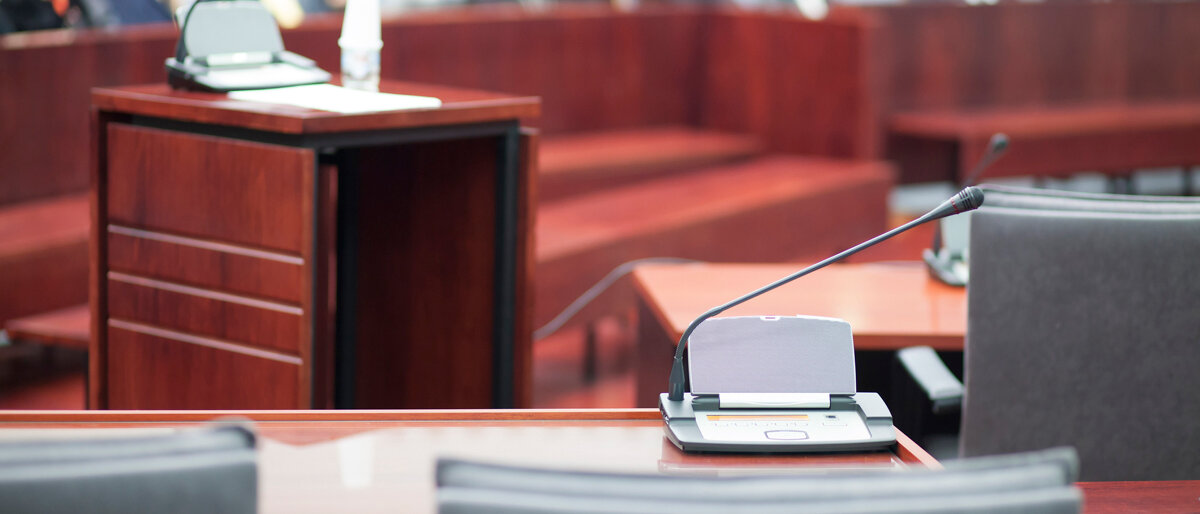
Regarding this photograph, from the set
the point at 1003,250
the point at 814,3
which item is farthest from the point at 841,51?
the point at 1003,250

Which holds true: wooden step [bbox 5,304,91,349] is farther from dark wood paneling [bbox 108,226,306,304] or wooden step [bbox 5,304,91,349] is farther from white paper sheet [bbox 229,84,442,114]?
white paper sheet [bbox 229,84,442,114]

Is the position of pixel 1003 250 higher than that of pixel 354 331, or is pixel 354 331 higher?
pixel 1003 250

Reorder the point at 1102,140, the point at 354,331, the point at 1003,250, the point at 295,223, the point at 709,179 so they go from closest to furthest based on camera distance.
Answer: the point at 1003,250 → the point at 295,223 → the point at 354,331 → the point at 709,179 → the point at 1102,140

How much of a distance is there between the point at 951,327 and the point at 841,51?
2805 millimetres

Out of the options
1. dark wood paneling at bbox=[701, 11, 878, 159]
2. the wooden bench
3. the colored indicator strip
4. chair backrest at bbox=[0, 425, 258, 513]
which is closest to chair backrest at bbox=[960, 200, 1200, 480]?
the colored indicator strip

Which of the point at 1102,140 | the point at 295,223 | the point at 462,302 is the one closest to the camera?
the point at 295,223

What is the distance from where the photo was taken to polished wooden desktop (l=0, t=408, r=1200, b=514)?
1.12m

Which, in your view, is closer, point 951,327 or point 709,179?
point 951,327

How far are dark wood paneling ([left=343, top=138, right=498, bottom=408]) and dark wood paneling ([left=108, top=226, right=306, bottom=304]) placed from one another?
0.45 m

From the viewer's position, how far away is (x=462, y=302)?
7.57 ft

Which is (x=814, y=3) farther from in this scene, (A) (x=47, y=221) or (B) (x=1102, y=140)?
(A) (x=47, y=221)

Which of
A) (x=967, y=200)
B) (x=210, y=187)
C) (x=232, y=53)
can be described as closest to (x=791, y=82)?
(x=232, y=53)

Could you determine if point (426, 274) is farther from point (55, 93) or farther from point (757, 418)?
point (55, 93)

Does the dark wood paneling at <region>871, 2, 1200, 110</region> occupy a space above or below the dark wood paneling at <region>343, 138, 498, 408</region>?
above
